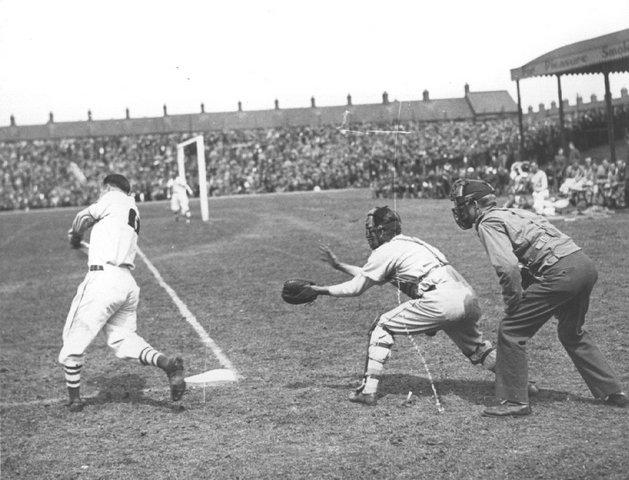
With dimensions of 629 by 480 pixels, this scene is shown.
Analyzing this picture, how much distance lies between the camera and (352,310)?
412 inches

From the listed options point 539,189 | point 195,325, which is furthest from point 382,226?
point 539,189

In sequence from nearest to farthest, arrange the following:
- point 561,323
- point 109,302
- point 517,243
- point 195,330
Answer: point 517,243 → point 561,323 → point 109,302 → point 195,330

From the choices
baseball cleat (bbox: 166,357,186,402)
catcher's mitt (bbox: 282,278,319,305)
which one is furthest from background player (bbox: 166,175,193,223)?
catcher's mitt (bbox: 282,278,319,305)

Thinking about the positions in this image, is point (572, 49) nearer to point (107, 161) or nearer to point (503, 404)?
point (503, 404)

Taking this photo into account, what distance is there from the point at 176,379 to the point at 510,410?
264 centimetres

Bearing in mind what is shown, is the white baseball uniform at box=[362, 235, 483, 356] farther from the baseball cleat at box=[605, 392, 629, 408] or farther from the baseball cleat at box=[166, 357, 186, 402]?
the baseball cleat at box=[166, 357, 186, 402]

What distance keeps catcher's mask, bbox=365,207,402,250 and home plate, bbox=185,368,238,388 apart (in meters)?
2.05

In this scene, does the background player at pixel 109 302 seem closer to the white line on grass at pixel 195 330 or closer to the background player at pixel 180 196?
the white line on grass at pixel 195 330

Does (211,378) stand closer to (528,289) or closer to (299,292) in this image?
(299,292)

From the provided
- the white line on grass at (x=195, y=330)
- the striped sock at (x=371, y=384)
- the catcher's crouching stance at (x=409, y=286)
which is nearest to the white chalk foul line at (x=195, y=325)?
the white line on grass at (x=195, y=330)

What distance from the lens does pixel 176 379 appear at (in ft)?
20.9

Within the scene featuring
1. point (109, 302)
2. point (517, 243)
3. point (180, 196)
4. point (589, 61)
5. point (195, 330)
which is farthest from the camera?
point (180, 196)

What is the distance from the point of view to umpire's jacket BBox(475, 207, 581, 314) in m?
5.43

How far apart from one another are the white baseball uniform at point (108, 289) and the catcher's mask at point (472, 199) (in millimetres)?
2863
